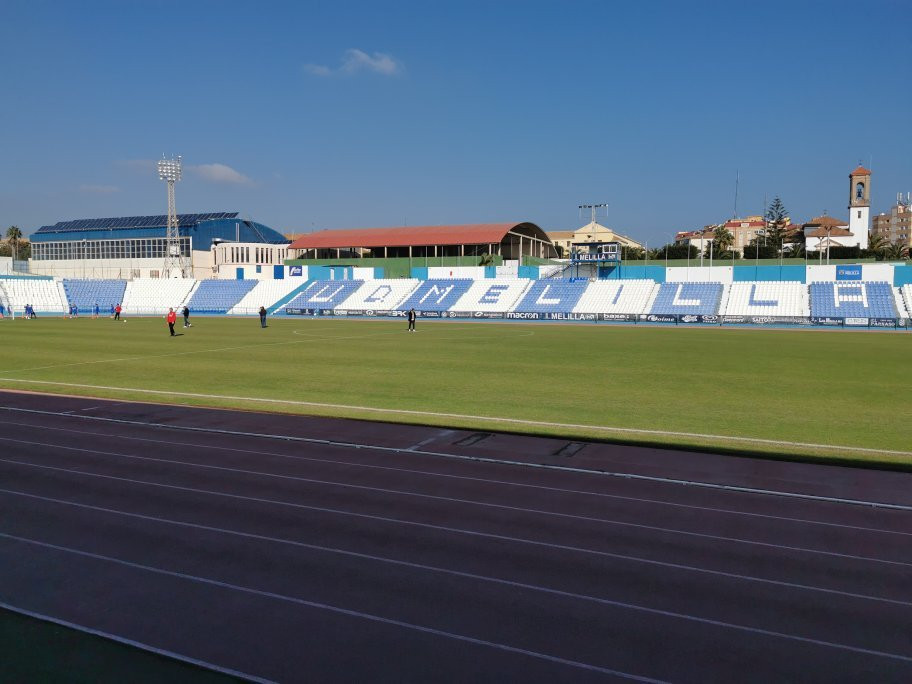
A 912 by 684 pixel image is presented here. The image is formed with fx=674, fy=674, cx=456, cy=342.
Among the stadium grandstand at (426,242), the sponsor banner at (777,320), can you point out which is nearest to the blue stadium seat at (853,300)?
the sponsor banner at (777,320)

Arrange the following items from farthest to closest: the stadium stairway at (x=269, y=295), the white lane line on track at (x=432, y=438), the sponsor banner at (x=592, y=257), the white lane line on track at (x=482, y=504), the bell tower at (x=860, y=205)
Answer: the bell tower at (x=860, y=205) < the stadium stairway at (x=269, y=295) < the sponsor banner at (x=592, y=257) < the white lane line on track at (x=432, y=438) < the white lane line on track at (x=482, y=504)

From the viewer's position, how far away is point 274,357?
2608 cm

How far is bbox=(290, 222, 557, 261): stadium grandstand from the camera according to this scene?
240 feet

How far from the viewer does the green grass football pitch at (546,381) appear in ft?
43.7

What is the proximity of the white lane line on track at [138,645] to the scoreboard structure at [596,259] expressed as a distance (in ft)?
183

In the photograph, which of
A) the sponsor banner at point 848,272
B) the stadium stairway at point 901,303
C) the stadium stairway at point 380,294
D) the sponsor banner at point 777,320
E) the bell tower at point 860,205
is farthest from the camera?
the bell tower at point 860,205

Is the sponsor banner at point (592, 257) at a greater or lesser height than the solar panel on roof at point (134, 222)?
lesser

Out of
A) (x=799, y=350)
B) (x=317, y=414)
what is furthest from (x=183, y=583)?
(x=799, y=350)

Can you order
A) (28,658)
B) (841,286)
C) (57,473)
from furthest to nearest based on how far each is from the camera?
(841,286) < (57,473) < (28,658)

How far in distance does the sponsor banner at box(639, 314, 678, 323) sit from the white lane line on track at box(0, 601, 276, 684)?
48428 millimetres

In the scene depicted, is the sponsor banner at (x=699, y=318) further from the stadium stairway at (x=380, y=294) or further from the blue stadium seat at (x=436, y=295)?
the stadium stairway at (x=380, y=294)

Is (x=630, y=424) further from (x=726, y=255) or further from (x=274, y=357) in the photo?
(x=726, y=255)

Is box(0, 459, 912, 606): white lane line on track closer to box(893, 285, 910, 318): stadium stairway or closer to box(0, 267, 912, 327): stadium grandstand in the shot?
box(0, 267, 912, 327): stadium grandstand

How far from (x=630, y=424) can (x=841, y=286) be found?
46.0 meters
